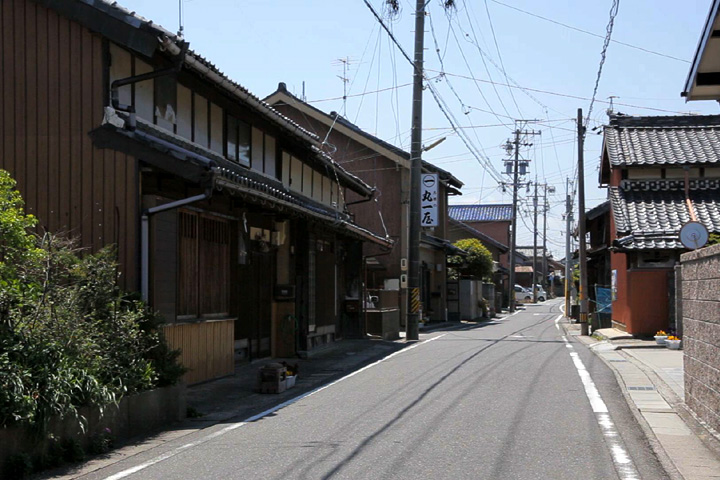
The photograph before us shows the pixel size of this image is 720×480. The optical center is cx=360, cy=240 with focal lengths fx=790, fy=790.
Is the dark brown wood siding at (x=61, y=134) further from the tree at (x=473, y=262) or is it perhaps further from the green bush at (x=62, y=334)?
the tree at (x=473, y=262)

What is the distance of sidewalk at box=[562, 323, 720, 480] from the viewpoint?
8.09m

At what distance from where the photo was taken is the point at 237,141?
1748 cm

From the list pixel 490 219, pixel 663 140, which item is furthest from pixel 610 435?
pixel 490 219

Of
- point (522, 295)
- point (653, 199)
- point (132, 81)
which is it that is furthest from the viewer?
point (522, 295)

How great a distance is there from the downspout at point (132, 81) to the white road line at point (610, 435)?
27.0 feet

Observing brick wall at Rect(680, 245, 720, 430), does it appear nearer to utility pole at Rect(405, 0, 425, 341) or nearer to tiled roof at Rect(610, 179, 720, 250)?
tiled roof at Rect(610, 179, 720, 250)

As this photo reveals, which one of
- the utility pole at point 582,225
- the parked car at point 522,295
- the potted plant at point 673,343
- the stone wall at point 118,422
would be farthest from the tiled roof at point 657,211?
the parked car at point 522,295

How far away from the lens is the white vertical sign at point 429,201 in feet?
117

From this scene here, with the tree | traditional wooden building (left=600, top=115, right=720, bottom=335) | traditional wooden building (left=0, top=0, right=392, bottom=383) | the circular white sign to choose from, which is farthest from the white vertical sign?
the circular white sign

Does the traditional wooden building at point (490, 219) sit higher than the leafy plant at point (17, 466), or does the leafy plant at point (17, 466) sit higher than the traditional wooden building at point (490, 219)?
the traditional wooden building at point (490, 219)

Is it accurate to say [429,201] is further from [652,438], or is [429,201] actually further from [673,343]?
[652,438]

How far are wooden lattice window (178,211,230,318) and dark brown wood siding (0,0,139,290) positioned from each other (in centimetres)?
186

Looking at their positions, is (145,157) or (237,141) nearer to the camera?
(145,157)

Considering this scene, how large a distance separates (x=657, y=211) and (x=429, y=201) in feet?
37.7
